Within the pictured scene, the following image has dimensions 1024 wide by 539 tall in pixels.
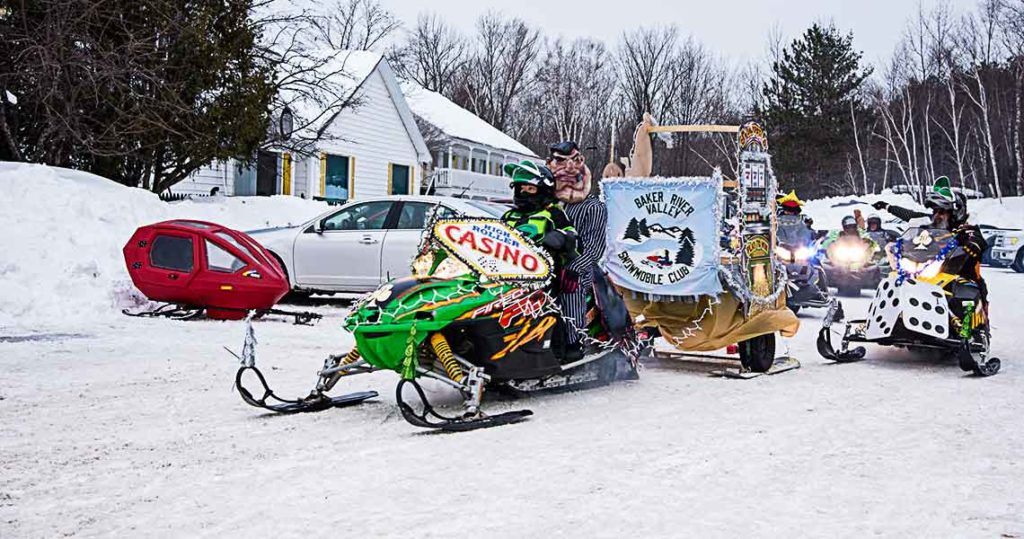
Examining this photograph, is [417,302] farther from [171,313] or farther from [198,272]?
[171,313]

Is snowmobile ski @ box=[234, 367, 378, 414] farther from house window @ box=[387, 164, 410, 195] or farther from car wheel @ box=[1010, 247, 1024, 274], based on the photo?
house window @ box=[387, 164, 410, 195]

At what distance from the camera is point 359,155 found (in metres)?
35.7

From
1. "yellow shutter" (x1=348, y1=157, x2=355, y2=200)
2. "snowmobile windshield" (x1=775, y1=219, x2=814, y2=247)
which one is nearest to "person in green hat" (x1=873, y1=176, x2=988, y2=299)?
"snowmobile windshield" (x1=775, y1=219, x2=814, y2=247)

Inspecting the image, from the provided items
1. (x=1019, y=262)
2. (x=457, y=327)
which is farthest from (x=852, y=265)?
(x=457, y=327)

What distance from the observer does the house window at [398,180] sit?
38281 millimetres

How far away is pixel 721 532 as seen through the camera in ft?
14.4

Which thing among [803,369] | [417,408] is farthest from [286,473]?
[803,369]

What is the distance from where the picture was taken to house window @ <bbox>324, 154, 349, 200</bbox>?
111 ft

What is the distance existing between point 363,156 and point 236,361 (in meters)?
27.8

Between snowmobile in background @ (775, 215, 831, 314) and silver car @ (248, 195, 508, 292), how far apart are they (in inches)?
184

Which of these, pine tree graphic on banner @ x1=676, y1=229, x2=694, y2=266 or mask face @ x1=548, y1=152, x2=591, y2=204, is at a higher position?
mask face @ x1=548, y1=152, x2=591, y2=204

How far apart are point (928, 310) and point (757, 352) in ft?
6.04

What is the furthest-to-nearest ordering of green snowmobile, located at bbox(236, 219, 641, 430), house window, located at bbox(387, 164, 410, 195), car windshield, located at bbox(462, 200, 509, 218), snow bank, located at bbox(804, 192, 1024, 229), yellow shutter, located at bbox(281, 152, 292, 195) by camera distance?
house window, located at bbox(387, 164, 410, 195) → snow bank, located at bbox(804, 192, 1024, 229) → yellow shutter, located at bbox(281, 152, 292, 195) → car windshield, located at bbox(462, 200, 509, 218) → green snowmobile, located at bbox(236, 219, 641, 430)

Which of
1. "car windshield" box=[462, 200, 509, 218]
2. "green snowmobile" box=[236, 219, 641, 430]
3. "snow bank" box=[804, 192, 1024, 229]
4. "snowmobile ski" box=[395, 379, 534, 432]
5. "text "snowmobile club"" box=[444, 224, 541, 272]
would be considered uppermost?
"snow bank" box=[804, 192, 1024, 229]
